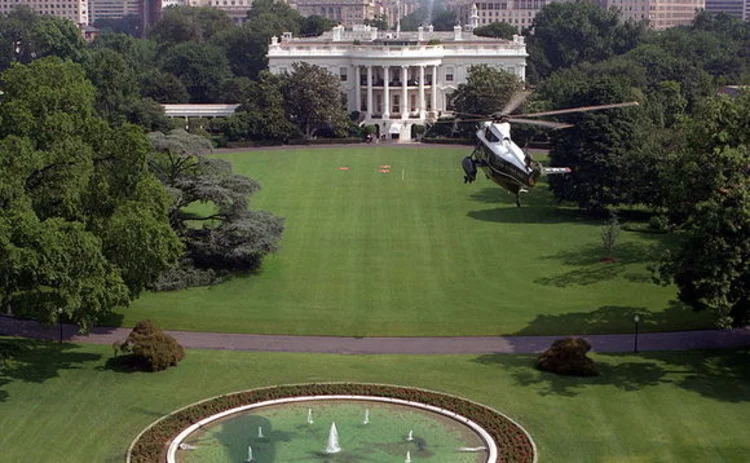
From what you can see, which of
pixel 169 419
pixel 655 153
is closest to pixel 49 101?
pixel 169 419

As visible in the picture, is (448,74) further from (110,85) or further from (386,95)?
(110,85)

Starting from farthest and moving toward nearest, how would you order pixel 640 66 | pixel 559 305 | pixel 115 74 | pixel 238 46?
pixel 238 46 < pixel 640 66 < pixel 115 74 < pixel 559 305

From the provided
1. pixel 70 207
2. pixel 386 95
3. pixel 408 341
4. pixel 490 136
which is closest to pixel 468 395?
pixel 408 341

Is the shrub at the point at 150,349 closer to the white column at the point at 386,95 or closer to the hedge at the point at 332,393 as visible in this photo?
the hedge at the point at 332,393

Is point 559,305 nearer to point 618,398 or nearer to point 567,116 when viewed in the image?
point 618,398

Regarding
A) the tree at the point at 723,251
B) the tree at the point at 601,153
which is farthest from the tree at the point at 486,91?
the tree at the point at 723,251
